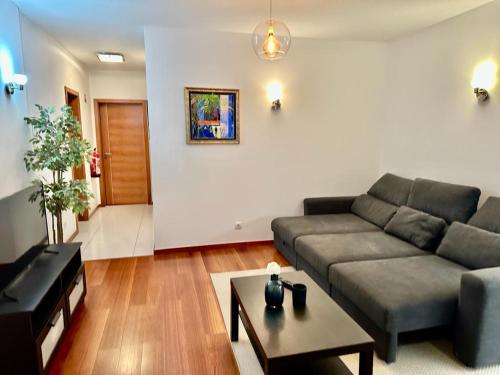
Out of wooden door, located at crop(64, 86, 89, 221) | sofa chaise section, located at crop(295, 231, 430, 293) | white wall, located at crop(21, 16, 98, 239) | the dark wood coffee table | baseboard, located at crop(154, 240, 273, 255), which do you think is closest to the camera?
the dark wood coffee table

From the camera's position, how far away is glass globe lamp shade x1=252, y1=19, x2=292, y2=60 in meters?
2.42

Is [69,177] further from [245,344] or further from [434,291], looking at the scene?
[434,291]

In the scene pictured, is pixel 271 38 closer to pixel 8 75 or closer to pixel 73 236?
pixel 8 75

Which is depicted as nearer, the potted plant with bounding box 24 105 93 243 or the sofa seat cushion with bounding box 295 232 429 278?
the sofa seat cushion with bounding box 295 232 429 278

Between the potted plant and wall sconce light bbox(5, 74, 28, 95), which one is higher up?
wall sconce light bbox(5, 74, 28, 95)

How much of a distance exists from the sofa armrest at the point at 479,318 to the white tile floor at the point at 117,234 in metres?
3.19

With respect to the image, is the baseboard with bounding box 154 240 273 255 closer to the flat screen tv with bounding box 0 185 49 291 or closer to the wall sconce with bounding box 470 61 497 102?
the flat screen tv with bounding box 0 185 49 291

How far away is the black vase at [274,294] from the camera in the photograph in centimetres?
197

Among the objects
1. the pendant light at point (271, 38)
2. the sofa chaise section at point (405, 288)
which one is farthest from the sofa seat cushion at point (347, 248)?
the pendant light at point (271, 38)

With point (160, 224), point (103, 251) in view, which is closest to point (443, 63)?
point (160, 224)

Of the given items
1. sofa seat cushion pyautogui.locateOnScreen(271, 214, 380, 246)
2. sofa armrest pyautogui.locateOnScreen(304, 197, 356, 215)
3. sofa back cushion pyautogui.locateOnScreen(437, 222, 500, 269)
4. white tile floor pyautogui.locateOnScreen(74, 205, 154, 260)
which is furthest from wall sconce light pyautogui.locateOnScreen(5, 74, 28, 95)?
sofa back cushion pyautogui.locateOnScreen(437, 222, 500, 269)

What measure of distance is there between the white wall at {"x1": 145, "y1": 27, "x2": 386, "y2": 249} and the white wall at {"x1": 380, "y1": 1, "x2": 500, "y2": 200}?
348 mm

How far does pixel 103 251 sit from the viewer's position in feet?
13.7

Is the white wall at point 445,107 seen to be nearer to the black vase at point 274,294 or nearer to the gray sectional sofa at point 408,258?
the gray sectional sofa at point 408,258
